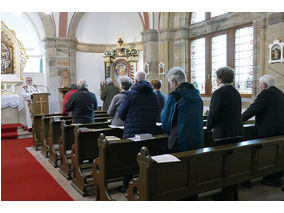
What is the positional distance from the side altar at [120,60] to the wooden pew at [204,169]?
10.1m

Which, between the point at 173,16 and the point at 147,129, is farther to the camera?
the point at 173,16

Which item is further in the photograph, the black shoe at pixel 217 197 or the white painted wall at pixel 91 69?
the white painted wall at pixel 91 69

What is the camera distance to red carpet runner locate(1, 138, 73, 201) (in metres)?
4.00

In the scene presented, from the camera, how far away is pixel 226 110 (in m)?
3.32

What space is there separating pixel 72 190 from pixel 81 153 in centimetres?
59

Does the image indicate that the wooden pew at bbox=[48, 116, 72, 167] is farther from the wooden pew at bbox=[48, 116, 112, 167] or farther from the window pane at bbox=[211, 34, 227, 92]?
the window pane at bbox=[211, 34, 227, 92]

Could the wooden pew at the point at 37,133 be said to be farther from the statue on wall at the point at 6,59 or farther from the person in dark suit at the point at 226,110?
the person in dark suit at the point at 226,110

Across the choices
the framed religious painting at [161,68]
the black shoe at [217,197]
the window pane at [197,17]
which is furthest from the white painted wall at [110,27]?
the black shoe at [217,197]

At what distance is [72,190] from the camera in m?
4.29

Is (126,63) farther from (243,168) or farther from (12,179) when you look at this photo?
(243,168)

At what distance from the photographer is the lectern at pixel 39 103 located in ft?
32.1

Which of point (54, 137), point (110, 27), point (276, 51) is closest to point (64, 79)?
point (110, 27)

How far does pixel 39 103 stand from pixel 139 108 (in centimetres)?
731
